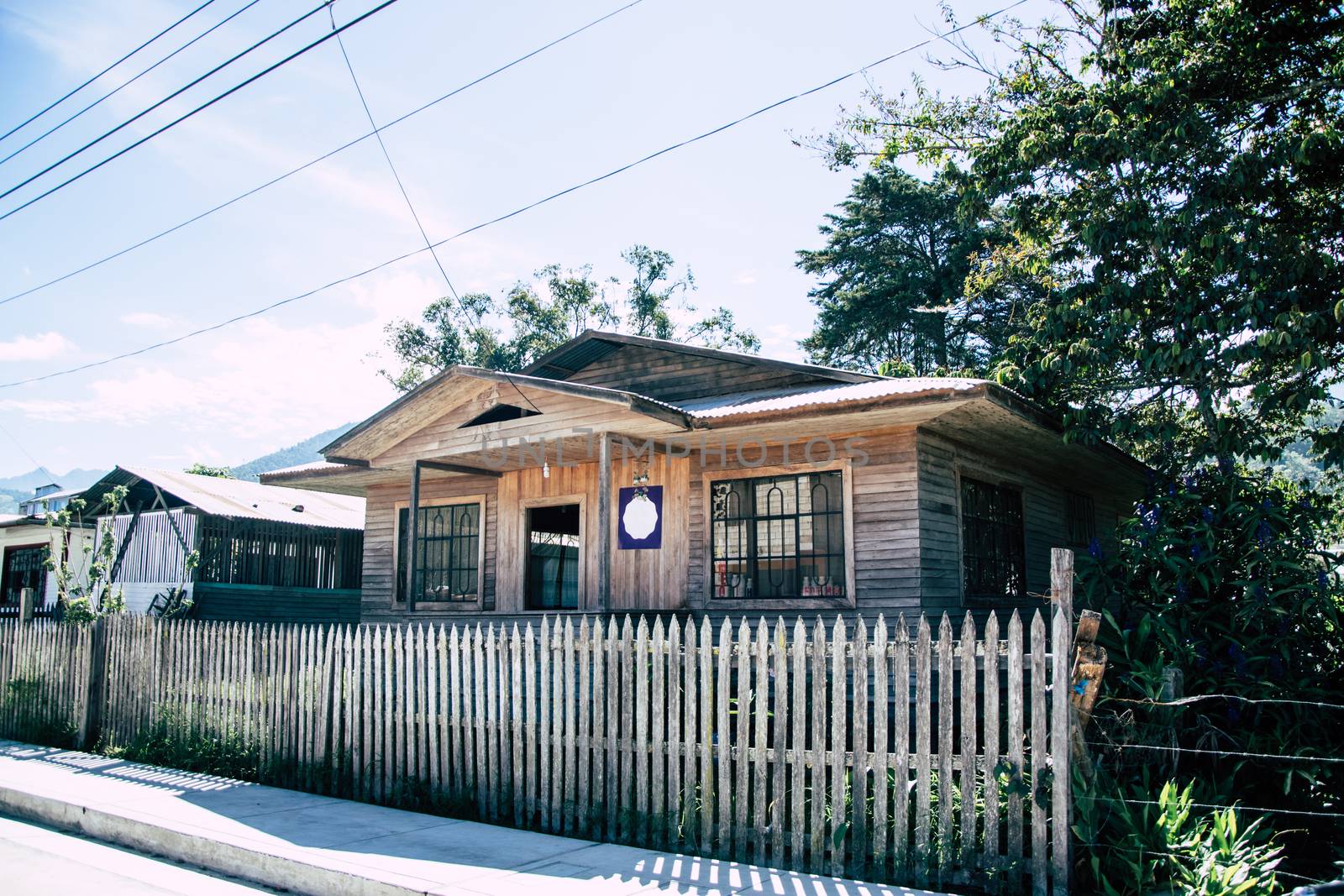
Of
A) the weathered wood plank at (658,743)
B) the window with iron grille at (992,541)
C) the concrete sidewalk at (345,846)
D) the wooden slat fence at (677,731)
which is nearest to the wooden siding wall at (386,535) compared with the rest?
the wooden slat fence at (677,731)

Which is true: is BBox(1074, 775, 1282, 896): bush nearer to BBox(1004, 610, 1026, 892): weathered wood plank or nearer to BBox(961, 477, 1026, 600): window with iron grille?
BBox(1004, 610, 1026, 892): weathered wood plank

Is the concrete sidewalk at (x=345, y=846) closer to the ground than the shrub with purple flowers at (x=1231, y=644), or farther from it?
closer to the ground

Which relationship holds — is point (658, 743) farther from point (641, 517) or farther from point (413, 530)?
point (413, 530)

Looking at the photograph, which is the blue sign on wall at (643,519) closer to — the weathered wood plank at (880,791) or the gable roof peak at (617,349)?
the gable roof peak at (617,349)

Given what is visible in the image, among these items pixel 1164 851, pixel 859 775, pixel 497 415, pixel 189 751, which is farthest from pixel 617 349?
pixel 1164 851

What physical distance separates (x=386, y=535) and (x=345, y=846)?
381 inches

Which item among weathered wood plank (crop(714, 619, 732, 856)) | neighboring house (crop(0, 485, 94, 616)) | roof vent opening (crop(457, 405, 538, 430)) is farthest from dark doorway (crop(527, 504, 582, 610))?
neighboring house (crop(0, 485, 94, 616))

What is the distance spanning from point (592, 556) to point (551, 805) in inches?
237

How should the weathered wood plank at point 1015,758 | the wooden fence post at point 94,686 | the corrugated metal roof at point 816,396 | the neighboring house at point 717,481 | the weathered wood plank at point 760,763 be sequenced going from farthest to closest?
the wooden fence post at point 94,686
the neighboring house at point 717,481
the corrugated metal roof at point 816,396
the weathered wood plank at point 760,763
the weathered wood plank at point 1015,758

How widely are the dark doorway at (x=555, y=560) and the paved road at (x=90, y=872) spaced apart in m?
9.17

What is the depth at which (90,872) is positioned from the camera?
656cm

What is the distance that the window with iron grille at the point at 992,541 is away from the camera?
1220 centimetres

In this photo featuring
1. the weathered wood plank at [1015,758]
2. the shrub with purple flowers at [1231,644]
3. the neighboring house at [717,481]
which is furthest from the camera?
the neighboring house at [717,481]

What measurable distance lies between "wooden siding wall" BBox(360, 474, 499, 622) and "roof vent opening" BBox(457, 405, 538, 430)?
2.60m
